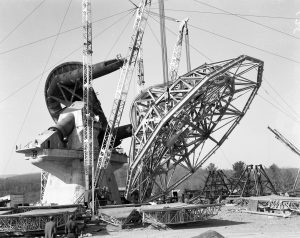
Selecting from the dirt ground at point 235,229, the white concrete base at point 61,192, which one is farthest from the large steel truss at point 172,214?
the white concrete base at point 61,192

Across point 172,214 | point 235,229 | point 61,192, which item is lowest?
point 235,229

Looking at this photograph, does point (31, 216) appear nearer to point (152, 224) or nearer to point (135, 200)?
point (152, 224)

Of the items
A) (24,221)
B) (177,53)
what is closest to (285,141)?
(177,53)

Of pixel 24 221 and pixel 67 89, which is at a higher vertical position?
pixel 67 89

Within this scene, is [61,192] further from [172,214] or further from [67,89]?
[172,214]

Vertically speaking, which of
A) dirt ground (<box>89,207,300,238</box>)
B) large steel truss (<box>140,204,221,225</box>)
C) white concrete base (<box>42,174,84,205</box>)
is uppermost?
white concrete base (<box>42,174,84,205</box>)

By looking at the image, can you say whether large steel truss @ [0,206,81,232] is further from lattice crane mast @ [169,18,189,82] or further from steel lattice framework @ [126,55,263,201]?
lattice crane mast @ [169,18,189,82]

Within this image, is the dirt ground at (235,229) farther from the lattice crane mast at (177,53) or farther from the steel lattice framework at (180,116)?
the lattice crane mast at (177,53)

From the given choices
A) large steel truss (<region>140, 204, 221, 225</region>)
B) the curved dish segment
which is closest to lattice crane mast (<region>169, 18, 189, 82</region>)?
the curved dish segment

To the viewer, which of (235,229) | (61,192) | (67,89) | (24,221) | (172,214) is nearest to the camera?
(24,221)

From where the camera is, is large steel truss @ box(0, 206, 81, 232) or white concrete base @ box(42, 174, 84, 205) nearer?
large steel truss @ box(0, 206, 81, 232)

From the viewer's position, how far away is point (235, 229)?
30.9 m

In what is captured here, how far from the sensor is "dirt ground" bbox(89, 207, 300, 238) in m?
27.6

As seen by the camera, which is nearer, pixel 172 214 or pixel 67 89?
pixel 172 214
